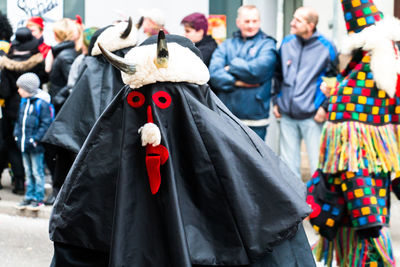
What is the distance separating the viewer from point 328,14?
29.1 ft

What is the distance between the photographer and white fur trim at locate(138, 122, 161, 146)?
250cm

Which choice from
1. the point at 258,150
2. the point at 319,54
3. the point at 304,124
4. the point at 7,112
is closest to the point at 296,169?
the point at 304,124

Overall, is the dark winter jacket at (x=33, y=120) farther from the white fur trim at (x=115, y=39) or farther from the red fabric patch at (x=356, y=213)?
the red fabric patch at (x=356, y=213)

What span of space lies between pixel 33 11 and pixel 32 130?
12.0 ft

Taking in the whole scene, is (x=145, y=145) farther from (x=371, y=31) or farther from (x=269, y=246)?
(x=371, y=31)

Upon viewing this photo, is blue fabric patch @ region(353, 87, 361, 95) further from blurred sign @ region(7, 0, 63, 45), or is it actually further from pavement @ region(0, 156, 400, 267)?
blurred sign @ region(7, 0, 63, 45)

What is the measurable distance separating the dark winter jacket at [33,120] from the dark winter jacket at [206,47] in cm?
166

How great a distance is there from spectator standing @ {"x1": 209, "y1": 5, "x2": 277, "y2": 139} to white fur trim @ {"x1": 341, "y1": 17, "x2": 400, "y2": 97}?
2.24 m

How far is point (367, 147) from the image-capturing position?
15.4ft

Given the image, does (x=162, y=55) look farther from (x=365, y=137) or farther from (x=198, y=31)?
(x=198, y=31)

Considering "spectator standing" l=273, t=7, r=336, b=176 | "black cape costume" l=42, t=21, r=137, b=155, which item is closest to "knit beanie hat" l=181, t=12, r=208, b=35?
"spectator standing" l=273, t=7, r=336, b=176

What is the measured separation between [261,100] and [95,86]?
7.28 feet

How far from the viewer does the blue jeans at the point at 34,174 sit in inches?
304

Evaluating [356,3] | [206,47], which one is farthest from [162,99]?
[206,47]
